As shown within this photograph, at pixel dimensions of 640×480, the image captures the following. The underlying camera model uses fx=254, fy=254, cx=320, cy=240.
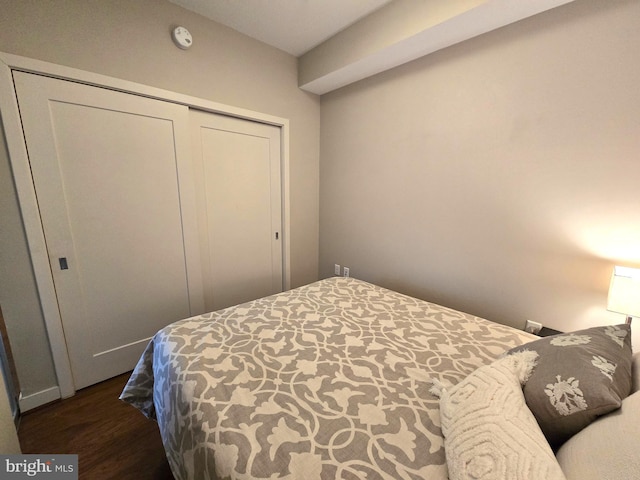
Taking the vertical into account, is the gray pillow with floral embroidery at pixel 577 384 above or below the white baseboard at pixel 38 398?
above

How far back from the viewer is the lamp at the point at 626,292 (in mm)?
1213

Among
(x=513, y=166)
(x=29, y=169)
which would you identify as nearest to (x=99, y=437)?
(x=29, y=169)

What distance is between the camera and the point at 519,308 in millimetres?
1770

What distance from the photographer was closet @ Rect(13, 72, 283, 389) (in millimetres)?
1586

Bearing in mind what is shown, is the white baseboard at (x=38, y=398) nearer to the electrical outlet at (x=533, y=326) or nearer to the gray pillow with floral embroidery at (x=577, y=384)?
the gray pillow with floral embroidery at (x=577, y=384)

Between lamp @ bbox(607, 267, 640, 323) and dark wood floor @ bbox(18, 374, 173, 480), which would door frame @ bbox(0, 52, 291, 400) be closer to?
dark wood floor @ bbox(18, 374, 173, 480)

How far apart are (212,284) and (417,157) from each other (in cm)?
217

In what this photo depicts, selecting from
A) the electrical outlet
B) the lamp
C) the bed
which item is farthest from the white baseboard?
the lamp

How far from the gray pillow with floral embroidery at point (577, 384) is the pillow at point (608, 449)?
0.11 ft

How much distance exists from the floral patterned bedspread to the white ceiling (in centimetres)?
216

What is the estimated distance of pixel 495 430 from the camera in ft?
2.11

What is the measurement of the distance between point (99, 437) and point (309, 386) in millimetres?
1427

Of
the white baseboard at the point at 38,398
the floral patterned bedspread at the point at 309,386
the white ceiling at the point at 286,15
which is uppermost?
the white ceiling at the point at 286,15

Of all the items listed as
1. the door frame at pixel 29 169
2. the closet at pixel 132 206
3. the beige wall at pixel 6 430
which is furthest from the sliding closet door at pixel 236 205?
the beige wall at pixel 6 430
